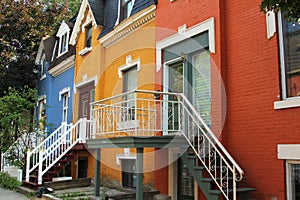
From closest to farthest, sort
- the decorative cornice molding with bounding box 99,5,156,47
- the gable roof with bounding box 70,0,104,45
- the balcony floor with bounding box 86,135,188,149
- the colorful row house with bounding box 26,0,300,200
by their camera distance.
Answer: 1. the colorful row house with bounding box 26,0,300,200
2. the balcony floor with bounding box 86,135,188,149
3. the decorative cornice molding with bounding box 99,5,156,47
4. the gable roof with bounding box 70,0,104,45

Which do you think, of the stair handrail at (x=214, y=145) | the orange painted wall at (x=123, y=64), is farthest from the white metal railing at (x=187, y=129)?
the orange painted wall at (x=123, y=64)

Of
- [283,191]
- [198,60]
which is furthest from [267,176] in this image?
[198,60]

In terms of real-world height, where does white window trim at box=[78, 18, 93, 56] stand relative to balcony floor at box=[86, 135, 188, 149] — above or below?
above

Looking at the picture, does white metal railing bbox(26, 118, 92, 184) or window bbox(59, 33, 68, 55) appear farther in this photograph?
window bbox(59, 33, 68, 55)

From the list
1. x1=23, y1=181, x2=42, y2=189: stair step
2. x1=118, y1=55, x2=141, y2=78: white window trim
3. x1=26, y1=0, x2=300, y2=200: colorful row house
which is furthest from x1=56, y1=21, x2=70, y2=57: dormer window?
x1=23, y1=181, x2=42, y2=189: stair step

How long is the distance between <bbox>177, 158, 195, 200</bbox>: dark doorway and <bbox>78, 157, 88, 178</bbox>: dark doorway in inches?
228

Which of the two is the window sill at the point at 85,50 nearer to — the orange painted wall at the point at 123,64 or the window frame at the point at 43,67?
the orange painted wall at the point at 123,64

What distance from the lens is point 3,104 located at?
14094 mm

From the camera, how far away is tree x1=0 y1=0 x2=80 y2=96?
1927cm

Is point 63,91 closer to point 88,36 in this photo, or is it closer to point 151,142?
point 88,36

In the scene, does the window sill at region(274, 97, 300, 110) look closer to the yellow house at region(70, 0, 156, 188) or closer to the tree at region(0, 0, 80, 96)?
the yellow house at region(70, 0, 156, 188)

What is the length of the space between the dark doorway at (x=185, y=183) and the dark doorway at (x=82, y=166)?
579cm

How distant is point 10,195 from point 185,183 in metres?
5.80

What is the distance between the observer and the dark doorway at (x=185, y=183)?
8.60 metres
